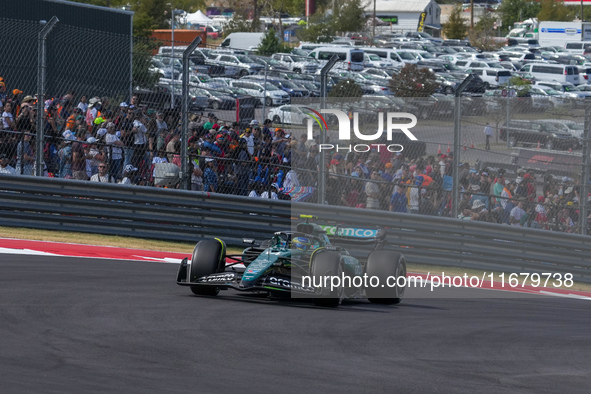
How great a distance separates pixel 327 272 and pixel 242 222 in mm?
4943

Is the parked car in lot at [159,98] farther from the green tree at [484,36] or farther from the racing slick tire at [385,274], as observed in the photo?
the green tree at [484,36]

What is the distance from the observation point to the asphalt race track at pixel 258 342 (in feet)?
18.7

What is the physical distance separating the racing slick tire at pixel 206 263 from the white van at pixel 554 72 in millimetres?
40901

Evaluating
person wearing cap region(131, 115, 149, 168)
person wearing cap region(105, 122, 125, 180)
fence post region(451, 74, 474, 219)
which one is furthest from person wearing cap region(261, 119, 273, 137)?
fence post region(451, 74, 474, 219)

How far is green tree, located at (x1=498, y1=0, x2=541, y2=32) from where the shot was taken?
9275 cm

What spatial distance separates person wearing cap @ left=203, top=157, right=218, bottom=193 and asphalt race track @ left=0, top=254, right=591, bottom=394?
3.52m

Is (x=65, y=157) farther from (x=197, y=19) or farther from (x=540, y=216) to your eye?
(x=197, y=19)

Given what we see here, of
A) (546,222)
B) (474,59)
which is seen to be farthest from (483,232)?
(474,59)

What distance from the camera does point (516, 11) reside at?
93312 millimetres

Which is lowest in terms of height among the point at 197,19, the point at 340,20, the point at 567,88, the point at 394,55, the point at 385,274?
the point at 385,274

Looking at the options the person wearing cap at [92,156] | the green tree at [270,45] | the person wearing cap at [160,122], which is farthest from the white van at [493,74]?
the person wearing cap at [92,156]

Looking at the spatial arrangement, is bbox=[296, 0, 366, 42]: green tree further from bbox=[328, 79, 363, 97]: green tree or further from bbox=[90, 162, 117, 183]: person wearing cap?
bbox=[328, 79, 363, 97]: green tree

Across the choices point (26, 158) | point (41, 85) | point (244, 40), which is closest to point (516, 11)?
point (244, 40)

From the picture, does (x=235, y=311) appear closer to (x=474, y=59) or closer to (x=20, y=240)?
(x=20, y=240)
